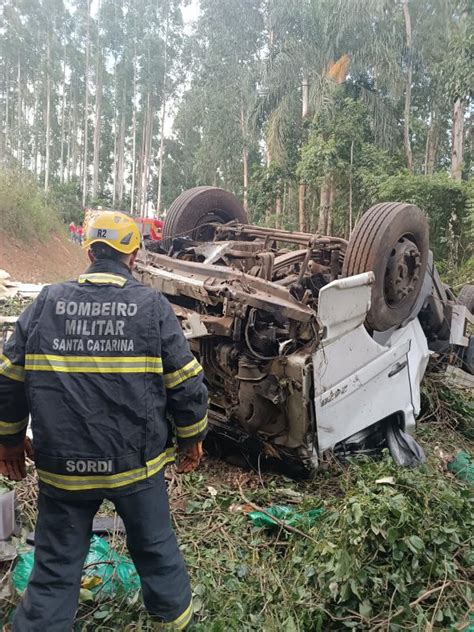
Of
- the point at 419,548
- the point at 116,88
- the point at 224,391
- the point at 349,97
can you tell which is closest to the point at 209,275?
the point at 224,391

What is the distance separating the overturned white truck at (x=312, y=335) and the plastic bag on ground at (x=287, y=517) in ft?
1.35

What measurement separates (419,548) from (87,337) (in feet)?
5.03

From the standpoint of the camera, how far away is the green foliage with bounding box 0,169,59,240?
1678 centimetres

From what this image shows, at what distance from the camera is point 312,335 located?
301 centimetres

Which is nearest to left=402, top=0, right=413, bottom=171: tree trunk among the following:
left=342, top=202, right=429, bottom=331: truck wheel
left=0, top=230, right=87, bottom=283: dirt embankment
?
left=0, top=230, right=87, bottom=283: dirt embankment

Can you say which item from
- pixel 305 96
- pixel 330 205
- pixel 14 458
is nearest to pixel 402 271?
pixel 14 458

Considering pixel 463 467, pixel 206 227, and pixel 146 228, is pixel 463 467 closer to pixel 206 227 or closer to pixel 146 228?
pixel 206 227

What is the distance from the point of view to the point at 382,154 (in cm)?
1403

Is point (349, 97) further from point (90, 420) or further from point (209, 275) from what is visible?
point (90, 420)

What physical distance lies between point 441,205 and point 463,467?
29.2ft

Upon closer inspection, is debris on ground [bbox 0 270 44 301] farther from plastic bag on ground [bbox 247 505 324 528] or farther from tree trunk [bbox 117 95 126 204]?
tree trunk [bbox 117 95 126 204]

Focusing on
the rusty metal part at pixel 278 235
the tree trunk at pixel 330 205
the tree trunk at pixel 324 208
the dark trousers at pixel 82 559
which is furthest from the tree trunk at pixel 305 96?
the dark trousers at pixel 82 559

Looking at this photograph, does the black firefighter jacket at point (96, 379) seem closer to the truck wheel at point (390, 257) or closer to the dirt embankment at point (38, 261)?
the truck wheel at point (390, 257)

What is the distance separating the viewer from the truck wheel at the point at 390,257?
11.0 ft
